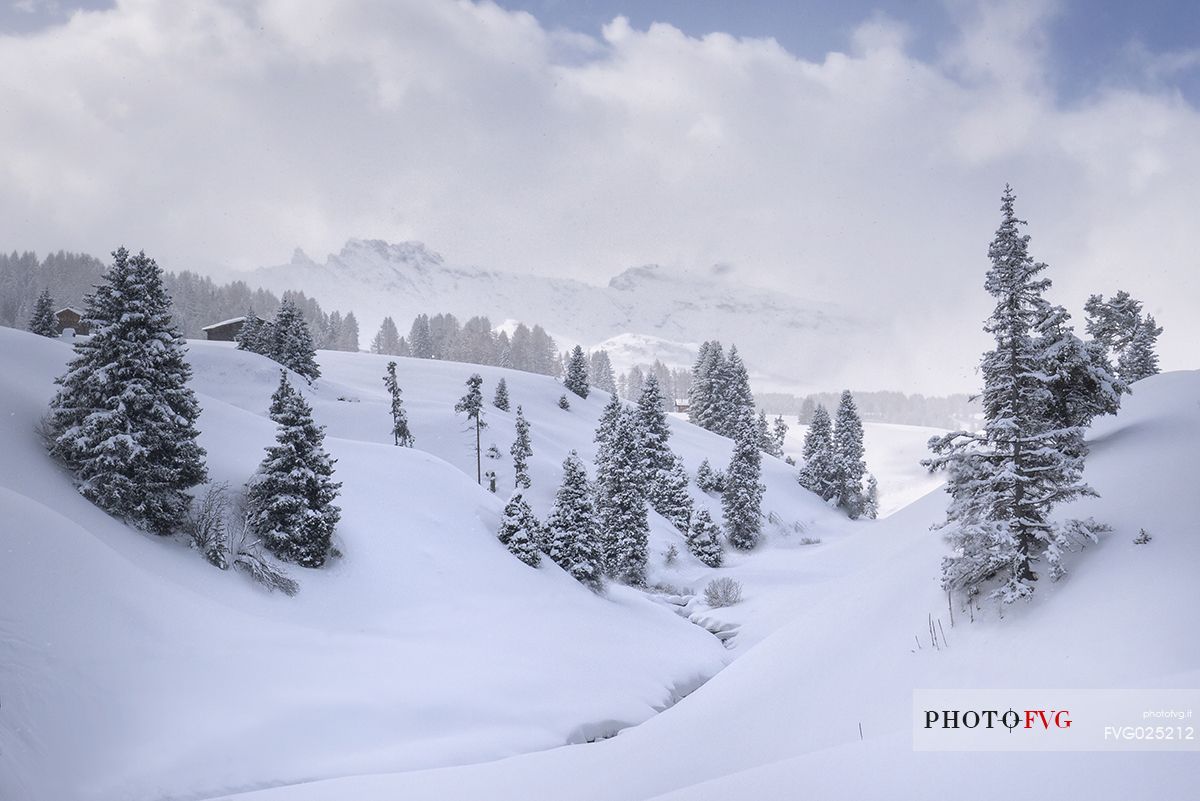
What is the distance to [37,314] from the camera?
→ 61.7 metres

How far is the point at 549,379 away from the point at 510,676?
78.7m

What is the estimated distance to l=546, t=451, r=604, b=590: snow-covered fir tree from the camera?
28891 mm

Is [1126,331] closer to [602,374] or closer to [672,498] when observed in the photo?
[672,498]

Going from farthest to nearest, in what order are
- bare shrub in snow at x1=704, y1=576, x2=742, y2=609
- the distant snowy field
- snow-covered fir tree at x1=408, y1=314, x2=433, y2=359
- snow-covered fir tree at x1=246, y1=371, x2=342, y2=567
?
1. snow-covered fir tree at x1=408, y1=314, x2=433, y2=359
2. bare shrub in snow at x1=704, y1=576, x2=742, y2=609
3. snow-covered fir tree at x1=246, y1=371, x2=342, y2=567
4. the distant snowy field

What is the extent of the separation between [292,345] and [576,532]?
52.3 metres

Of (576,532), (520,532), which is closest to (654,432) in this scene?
(576,532)

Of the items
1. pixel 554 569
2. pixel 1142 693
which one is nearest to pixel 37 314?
pixel 554 569

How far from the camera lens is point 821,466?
67188 millimetres

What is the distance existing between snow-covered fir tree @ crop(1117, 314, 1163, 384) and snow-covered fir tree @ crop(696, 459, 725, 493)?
3313 cm

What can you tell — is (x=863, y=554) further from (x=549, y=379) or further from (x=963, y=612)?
(x=549, y=379)

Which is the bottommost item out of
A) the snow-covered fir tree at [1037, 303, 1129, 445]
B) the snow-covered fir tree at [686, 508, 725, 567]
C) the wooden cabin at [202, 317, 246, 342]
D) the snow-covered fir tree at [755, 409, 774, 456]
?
the snow-covered fir tree at [686, 508, 725, 567]

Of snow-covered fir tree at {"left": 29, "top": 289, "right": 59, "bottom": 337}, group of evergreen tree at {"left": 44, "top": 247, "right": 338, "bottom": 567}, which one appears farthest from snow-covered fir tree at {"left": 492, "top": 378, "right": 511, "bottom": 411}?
group of evergreen tree at {"left": 44, "top": 247, "right": 338, "bottom": 567}
